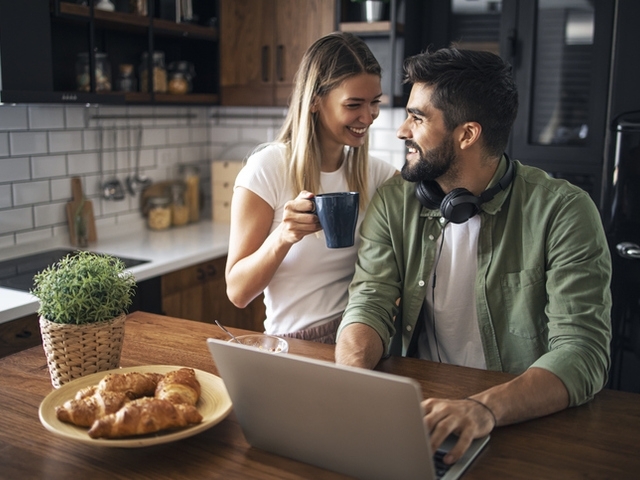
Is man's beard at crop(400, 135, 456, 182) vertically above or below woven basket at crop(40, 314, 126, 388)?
above

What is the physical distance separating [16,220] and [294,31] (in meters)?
1.61

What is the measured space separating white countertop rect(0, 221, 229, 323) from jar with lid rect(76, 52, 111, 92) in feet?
2.36

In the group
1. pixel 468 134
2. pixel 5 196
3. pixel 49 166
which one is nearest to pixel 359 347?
pixel 468 134

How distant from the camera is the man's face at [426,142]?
190cm

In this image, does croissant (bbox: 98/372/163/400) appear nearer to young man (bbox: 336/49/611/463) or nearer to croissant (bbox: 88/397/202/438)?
croissant (bbox: 88/397/202/438)

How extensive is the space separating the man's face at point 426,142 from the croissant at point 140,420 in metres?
0.96

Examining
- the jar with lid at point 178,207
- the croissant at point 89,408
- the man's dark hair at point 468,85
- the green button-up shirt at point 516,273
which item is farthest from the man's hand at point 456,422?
the jar with lid at point 178,207

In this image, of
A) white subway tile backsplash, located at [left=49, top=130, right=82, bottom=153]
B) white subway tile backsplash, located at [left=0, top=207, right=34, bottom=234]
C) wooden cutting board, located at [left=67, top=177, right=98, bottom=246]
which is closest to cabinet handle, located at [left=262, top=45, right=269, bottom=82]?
white subway tile backsplash, located at [left=49, top=130, right=82, bottom=153]

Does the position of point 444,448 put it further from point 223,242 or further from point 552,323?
point 223,242

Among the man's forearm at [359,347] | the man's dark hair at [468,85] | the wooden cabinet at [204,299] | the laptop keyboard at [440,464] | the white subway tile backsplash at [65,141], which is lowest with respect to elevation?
the wooden cabinet at [204,299]

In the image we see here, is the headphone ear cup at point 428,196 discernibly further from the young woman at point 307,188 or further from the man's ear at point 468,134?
the young woman at point 307,188

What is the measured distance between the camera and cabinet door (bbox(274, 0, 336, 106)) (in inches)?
139

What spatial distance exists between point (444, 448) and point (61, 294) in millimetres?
776

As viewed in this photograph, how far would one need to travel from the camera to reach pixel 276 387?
1.13 metres
